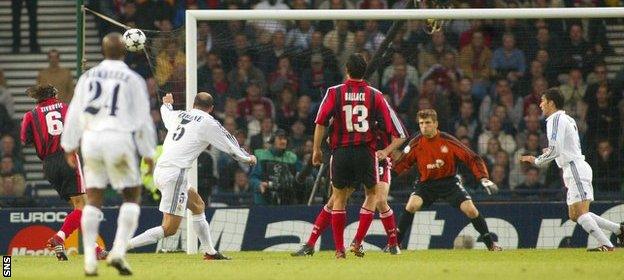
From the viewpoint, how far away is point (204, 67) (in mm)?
19453

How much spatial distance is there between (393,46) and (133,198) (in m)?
8.78

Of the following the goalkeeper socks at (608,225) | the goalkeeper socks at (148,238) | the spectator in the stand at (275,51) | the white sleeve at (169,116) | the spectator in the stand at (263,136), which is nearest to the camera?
the goalkeeper socks at (148,238)

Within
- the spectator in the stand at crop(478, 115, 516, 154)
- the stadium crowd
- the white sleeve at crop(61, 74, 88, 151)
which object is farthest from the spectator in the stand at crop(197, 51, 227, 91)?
the white sleeve at crop(61, 74, 88, 151)

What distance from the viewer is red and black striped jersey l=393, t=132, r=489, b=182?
16.1 meters

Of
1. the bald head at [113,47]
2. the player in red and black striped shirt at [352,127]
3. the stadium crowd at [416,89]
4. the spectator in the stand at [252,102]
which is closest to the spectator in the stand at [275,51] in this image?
the stadium crowd at [416,89]

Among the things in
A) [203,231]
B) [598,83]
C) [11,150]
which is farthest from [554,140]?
[11,150]

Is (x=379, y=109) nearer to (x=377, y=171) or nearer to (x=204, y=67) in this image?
(x=377, y=171)

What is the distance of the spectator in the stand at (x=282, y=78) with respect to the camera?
19203 mm

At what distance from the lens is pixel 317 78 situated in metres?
19.0

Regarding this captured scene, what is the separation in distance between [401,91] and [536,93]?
6.38ft

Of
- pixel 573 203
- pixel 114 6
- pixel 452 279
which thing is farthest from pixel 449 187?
pixel 114 6

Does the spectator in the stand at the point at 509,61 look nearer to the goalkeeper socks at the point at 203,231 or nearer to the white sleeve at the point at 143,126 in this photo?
the goalkeeper socks at the point at 203,231

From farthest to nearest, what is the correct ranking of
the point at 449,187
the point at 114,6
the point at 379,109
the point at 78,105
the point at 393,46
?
the point at 114,6 < the point at 393,46 < the point at 449,187 < the point at 379,109 < the point at 78,105

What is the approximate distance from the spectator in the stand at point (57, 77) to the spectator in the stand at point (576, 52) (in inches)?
303
